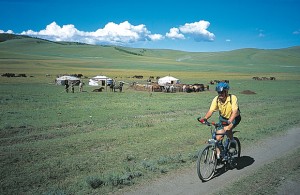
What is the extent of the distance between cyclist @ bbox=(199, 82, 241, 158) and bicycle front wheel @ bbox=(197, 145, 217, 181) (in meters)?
0.23

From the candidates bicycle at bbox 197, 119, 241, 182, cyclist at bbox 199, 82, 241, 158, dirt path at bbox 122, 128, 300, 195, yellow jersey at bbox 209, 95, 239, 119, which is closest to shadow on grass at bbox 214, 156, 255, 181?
dirt path at bbox 122, 128, 300, 195

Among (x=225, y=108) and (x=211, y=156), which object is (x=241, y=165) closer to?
(x=211, y=156)

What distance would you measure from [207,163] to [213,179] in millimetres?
440

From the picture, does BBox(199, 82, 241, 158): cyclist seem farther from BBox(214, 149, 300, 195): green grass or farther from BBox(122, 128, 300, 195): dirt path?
BBox(214, 149, 300, 195): green grass

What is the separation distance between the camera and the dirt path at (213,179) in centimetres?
617

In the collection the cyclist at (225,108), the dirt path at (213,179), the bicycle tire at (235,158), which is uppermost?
the cyclist at (225,108)

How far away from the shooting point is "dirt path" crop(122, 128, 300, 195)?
6168 mm

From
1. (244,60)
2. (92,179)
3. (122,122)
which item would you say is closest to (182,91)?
(122,122)

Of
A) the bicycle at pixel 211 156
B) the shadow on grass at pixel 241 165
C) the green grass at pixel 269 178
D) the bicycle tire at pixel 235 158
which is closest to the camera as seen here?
the green grass at pixel 269 178

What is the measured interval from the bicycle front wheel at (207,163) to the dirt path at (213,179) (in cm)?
15

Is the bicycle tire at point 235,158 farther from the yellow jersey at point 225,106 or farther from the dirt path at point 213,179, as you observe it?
the yellow jersey at point 225,106

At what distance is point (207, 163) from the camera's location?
22.2ft

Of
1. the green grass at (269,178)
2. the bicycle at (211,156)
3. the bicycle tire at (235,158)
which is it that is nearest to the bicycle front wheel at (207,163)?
the bicycle at (211,156)

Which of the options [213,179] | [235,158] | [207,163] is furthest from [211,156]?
[235,158]
